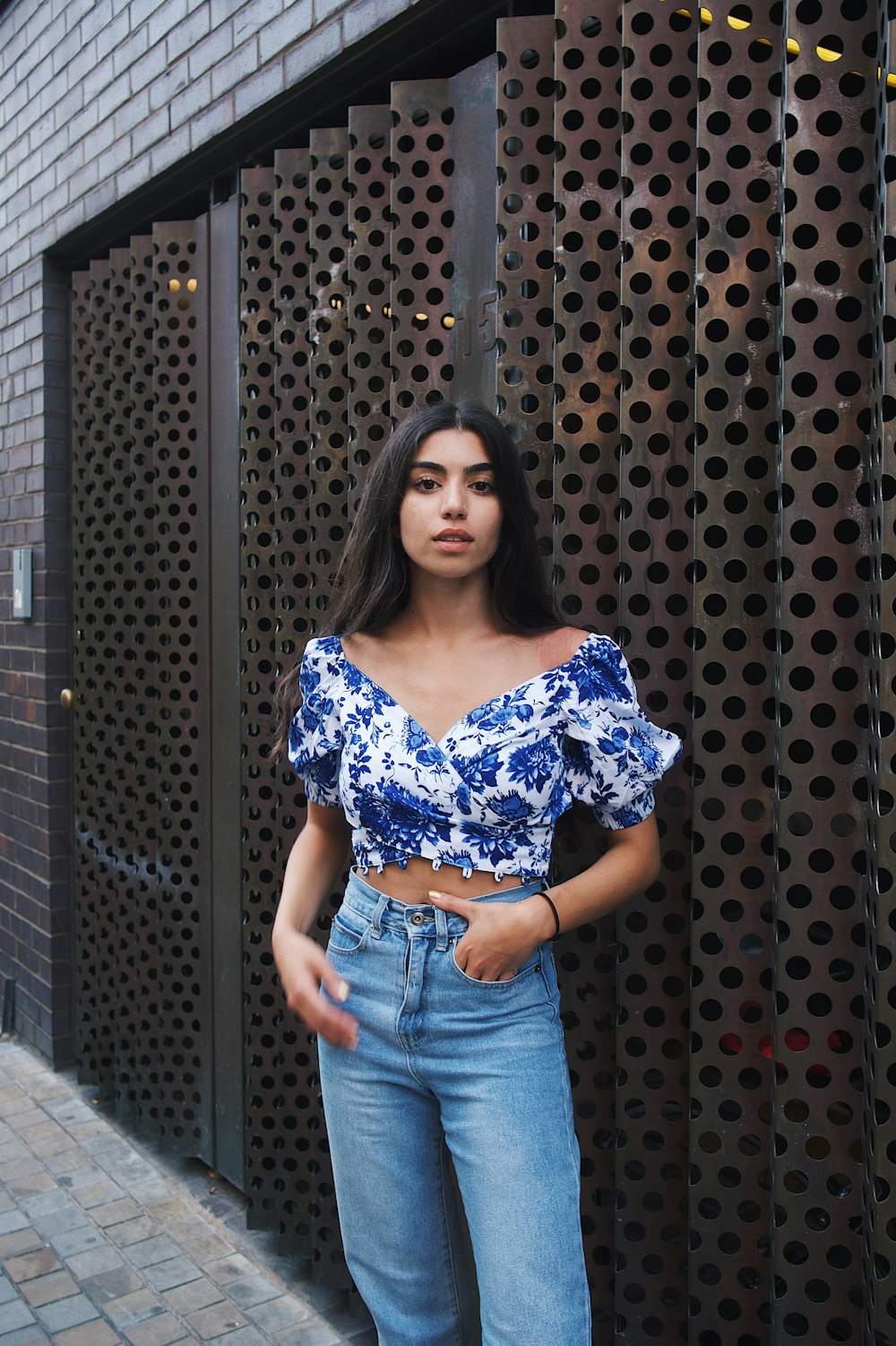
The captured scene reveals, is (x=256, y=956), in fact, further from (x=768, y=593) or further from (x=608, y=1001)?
(x=768, y=593)

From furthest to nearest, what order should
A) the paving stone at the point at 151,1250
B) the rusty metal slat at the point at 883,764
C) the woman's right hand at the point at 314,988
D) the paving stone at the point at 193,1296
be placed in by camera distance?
the paving stone at the point at 151,1250
the paving stone at the point at 193,1296
the rusty metal slat at the point at 883,764
the woman's right hand at the point at 314,988

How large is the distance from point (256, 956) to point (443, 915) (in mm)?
1754

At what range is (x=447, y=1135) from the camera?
72.0 inches

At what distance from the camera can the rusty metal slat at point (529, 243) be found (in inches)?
93.8

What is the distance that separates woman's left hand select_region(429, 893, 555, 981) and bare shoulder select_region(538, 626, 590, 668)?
433 mm

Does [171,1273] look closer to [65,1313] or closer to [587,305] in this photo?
[65,1313]

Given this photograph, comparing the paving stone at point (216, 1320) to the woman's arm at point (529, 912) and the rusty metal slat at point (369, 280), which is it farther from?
the rusty metal slat at point (369, 280)

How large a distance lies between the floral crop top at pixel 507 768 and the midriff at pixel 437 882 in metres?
0.02

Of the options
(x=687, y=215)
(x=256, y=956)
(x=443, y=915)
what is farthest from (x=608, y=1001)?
(x=687, y=215)

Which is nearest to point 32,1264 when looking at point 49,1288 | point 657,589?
point 49,1288

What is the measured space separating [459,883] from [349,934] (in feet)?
0.79

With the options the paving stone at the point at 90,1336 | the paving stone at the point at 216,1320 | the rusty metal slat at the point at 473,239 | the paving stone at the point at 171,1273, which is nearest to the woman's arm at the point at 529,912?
the rusty metal slat at the point at 473,239

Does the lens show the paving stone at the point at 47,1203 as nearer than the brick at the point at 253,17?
No

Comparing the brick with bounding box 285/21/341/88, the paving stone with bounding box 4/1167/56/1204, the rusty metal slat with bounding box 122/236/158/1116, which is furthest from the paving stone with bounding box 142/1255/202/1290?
the brick with bounding box 285/21/341/88
